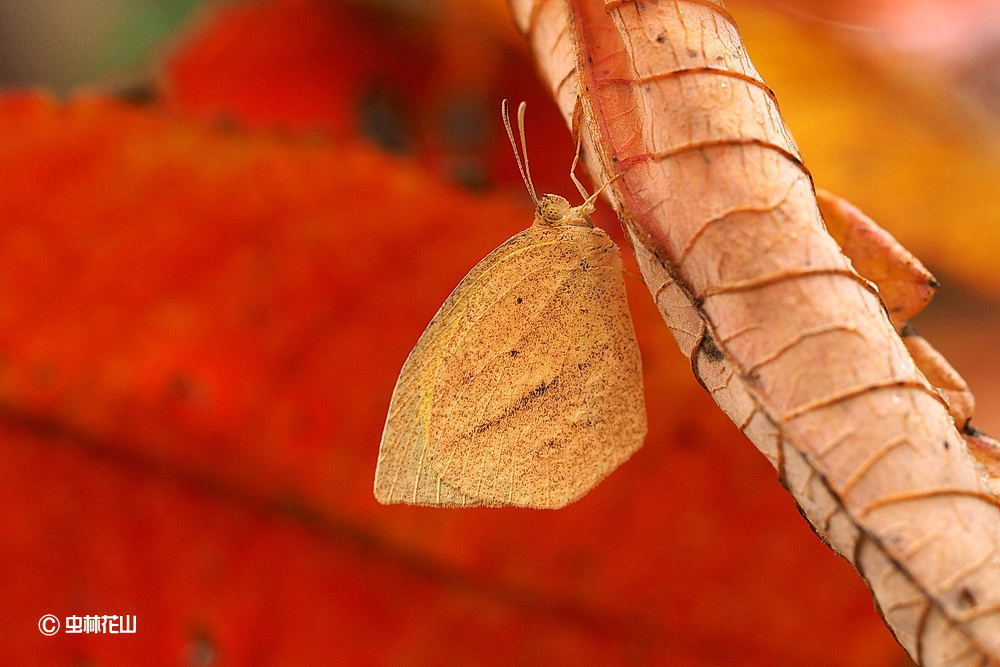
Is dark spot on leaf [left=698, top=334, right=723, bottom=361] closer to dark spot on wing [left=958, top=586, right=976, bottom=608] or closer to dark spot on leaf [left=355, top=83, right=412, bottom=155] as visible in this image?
dark spot on wing [left=958, top=586, right=976, bottom=608]

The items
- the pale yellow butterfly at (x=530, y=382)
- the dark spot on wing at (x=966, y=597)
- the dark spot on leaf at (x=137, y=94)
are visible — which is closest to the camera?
the dark spot on wing at (x=966, y=597)

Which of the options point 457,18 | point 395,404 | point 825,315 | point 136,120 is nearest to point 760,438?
point 825,315

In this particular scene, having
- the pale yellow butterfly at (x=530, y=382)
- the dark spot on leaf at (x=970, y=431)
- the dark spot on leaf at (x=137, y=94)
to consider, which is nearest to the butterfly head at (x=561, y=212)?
the pale yellow butterfly at (x=530, y=382)

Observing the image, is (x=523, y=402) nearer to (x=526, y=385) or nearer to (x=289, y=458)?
(x=526, y=385)

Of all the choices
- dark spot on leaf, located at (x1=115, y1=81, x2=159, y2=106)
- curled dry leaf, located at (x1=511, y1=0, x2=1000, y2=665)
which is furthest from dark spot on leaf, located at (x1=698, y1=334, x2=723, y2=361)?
Answer: dark spot on leaf, located at (x1=115, y1=81, x2=159, y2=106)

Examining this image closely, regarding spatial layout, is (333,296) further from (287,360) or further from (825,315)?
→ (825,315)

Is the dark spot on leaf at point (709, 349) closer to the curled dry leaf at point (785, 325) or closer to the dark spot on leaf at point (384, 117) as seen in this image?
the curled dry leaf at point (785, 325)
